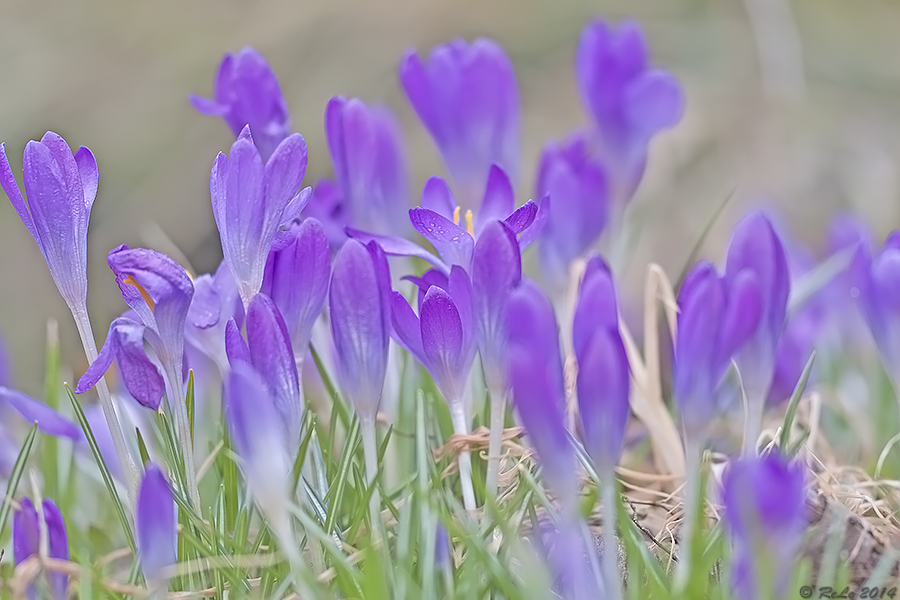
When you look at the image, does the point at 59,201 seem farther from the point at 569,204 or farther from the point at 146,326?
the point at 569,204

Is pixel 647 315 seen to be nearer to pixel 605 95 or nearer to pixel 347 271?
pixel 605 95

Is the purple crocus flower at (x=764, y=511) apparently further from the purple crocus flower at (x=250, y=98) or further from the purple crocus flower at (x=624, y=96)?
the purple crocus flower at (x=624, y=96)

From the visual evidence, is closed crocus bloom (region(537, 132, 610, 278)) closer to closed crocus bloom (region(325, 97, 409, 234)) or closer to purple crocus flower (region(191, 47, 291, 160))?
closed crocus bloom (region(325, 97, 409, 234))

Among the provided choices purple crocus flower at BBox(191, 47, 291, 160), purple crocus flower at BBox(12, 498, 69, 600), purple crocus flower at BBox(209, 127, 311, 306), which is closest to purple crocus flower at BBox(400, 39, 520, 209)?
purple crocus flower at BBox(191, 47, 291, 160)

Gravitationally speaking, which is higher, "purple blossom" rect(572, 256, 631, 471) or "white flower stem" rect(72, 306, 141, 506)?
"purple blossom" rect(572, 256, 631, 471)

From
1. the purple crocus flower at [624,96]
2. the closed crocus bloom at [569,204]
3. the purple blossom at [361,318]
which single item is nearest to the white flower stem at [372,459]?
the purple blossom at [361,318]

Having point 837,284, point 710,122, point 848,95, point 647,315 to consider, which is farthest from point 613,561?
point 848,95

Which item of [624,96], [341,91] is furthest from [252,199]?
[341,91]
